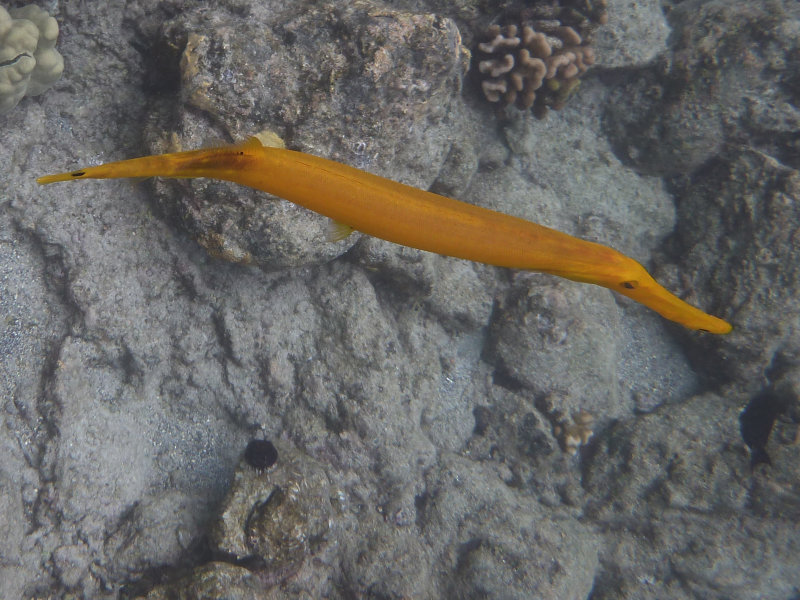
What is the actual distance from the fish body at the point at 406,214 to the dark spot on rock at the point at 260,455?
7.76ft

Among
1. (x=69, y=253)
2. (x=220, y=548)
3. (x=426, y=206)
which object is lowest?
(x=220, y=548)

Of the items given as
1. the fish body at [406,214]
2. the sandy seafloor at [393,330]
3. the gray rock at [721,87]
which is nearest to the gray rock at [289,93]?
the sandy seafloor at [393,330]

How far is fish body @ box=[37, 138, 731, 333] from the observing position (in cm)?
224

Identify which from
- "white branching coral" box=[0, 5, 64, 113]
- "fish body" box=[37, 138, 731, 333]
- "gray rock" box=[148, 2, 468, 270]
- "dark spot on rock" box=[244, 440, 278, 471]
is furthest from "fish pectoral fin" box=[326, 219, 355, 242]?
"white branching coral" box=[0, 5, 64, 113]

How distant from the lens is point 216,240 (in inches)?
130

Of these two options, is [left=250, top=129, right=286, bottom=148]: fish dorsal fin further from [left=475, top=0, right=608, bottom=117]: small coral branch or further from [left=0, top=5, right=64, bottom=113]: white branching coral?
[left=475, top=0, right=608, bottom=117]: small coral branch

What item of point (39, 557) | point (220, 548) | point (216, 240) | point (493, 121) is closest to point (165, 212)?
point (216, 240)

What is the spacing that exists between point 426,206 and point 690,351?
16.5 ft

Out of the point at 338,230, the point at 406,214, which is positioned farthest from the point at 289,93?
the point at 406,214

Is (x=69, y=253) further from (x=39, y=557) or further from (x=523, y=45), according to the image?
(x=523, y=45)

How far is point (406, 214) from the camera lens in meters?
2.29

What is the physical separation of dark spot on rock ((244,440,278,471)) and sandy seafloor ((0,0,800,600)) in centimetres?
8

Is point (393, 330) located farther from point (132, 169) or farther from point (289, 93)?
point (132, 169)

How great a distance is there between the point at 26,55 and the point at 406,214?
2.93 m
